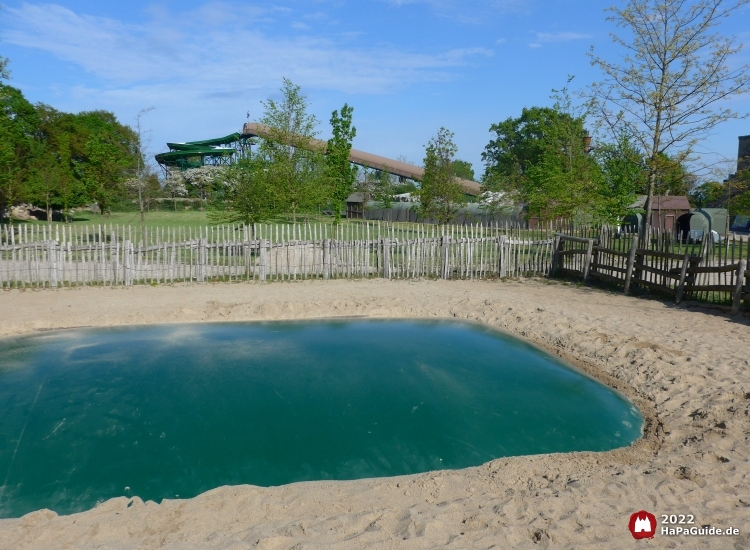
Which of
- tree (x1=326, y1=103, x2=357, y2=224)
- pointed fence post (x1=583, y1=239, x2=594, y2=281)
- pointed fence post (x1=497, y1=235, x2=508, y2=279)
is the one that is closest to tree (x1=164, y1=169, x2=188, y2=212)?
tree (x1=326, y1=103, x2=357, y2=224)

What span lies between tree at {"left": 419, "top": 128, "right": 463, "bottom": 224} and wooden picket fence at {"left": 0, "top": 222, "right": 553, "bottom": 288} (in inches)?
437

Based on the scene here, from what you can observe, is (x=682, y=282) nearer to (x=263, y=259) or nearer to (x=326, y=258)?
(x=326, y=258)

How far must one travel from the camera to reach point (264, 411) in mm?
7066

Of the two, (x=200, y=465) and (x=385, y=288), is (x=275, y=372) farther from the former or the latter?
(x=385, y=288)

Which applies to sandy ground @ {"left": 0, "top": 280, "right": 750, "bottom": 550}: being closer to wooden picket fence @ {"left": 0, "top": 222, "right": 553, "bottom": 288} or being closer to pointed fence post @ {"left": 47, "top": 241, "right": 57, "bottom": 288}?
wooden picket fence @ {"left": 0, "top": 222, "right": 553, "bottom": 288}

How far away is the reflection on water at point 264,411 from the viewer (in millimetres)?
5590

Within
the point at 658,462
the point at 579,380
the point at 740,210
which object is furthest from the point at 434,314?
the point at 740,210

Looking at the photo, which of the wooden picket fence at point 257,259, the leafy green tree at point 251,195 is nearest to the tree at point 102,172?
the leafy green tree at point 251,195

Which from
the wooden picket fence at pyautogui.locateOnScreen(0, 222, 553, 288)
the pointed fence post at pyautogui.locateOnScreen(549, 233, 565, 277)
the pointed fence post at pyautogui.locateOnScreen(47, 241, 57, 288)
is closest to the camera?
the pointed fence post at pyautogui.locateOnScreen(47, 241, 57, 288)

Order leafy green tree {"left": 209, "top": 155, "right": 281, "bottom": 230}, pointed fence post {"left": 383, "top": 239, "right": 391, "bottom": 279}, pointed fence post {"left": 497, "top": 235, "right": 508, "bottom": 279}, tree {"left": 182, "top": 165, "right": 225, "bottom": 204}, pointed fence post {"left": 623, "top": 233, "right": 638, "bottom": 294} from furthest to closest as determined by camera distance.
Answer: tree {"left": 182, "top": 165, "right": 225, "bottom": 204}, leafy green tree {"left": 209, "top": 155, "right": 281, "bottom": 230}, pointed fence post {"left": 497, "top": 235, "right": 508, "bottom": 279}, pointed fence post {"left": 383, "top": 239, "right": 391, "bottom": 279}, pointed fence post {"left": 623, "top": 233, "right": 638, "bottom": 294}

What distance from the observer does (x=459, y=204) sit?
2992 cm

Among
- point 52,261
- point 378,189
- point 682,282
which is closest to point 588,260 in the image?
point 682,282

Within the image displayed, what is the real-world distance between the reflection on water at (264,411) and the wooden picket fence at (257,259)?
4323 millimetres

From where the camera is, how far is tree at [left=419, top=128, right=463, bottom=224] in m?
28.6
